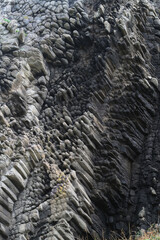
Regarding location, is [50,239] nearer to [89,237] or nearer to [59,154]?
[89,237]

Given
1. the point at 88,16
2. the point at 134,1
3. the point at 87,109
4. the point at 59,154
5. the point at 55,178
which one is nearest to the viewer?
the point at 55,178

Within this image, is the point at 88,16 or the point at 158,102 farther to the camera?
the point at 88,16

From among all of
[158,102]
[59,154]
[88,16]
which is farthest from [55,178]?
[88,16]

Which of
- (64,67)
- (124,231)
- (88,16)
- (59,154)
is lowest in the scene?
(124,231)

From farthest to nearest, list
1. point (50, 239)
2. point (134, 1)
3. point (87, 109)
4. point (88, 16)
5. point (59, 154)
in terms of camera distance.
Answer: point (134, 1)
point (88, 16)
point (87, 109)
point (59, 154)
point (50, 239)

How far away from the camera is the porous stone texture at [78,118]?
812 cm

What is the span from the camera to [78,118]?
9.68m

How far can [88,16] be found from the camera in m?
12.1

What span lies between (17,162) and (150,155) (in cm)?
367

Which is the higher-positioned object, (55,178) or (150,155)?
(55,178)

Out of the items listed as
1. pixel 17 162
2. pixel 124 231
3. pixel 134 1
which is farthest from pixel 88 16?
pixel 124 231

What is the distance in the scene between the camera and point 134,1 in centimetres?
1300

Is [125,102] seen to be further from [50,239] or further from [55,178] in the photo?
[50,239]

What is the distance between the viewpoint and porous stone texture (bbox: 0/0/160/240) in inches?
320
